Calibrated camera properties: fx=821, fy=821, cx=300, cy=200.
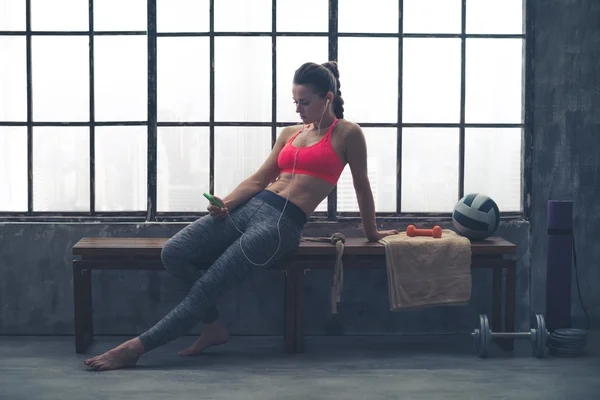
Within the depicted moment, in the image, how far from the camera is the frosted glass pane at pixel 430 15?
14.8 feet

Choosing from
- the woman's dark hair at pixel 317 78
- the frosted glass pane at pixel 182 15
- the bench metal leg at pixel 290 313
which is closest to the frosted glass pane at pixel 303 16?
the frosted glass pane at pixel 182 15

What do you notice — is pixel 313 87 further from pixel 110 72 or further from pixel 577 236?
pixel 577 236

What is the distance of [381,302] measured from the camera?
446cm

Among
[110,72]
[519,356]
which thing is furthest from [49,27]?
[519,356]

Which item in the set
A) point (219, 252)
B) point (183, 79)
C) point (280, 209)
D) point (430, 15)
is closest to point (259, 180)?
point (280, 209)

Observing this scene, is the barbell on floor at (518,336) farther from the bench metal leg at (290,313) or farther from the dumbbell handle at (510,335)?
the bench metal leg at (290,313)

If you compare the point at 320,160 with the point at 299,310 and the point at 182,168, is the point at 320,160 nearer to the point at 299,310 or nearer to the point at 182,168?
the point at 299,310

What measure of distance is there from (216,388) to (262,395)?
0.22 metres

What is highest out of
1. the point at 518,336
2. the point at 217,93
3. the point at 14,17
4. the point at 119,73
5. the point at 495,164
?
the point at 14,17

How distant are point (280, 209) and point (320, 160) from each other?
1.00 ft

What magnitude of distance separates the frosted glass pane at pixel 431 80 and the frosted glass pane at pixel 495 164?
0.18 m

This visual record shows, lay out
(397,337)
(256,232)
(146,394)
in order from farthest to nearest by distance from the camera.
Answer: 1. (397,337)
2. (256,232)
3. (146,394)

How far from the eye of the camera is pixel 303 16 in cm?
448

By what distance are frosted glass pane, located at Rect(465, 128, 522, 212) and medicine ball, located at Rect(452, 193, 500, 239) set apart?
0.45m
